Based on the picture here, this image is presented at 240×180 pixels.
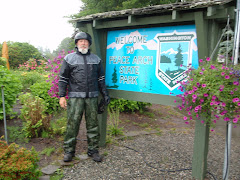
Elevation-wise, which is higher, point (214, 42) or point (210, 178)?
point (214, 42)

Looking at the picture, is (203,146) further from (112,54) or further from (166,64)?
(112,54)

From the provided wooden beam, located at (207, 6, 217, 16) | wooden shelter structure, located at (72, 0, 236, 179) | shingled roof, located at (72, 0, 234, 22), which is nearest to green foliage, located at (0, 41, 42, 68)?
wooden shelter structure, located at (72, 0, 236, 179)

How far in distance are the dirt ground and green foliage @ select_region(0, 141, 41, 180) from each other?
34.4 inches

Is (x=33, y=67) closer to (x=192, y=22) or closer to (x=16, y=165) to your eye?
(x=16, y=165)

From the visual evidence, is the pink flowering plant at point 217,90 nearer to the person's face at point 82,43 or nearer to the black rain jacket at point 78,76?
the black rain jacket at point 78,76

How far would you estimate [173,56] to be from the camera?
10.2 ft

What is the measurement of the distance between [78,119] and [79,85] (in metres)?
0.53

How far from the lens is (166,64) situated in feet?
10.5

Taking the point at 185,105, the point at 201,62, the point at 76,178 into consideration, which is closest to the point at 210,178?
the point at 185,105

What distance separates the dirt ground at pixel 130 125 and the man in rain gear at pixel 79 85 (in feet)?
1.30

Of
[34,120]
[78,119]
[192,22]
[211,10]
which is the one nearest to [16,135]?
[34,120]

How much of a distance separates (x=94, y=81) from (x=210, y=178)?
84.6 inches

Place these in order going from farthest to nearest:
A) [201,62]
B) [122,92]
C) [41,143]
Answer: [41,143] → [122,92] → [201,62]

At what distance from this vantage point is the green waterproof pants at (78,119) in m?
3.45
